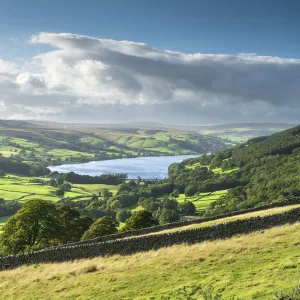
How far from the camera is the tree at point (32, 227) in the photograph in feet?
165

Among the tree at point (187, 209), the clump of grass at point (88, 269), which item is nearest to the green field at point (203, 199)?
the tree at point (187, 209)

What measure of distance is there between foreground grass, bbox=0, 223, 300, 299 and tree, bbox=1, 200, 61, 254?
21.2 metres

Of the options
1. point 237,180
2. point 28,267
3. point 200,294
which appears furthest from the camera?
point 237,180

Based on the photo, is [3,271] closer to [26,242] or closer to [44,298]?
[44,298]

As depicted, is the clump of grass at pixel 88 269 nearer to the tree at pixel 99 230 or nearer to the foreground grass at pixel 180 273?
the foreground grass at pixel 180 273

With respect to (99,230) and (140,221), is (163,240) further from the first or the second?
(140,221)

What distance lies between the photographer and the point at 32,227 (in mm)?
51344

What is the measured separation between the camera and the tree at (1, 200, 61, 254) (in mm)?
50406

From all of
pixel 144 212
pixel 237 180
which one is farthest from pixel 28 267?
pixel 237 180

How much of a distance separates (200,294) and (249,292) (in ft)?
7.88

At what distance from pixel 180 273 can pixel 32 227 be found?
35.8 meters

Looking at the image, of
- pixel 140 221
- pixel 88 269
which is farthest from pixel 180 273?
pixel 140 221

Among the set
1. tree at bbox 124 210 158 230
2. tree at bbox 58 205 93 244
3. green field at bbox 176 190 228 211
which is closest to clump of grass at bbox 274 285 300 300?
tree at bbox 124 210 158 230

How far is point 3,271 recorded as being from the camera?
3356 centimetres
